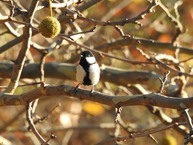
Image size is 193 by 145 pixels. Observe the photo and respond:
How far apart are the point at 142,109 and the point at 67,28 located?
299 centimetres

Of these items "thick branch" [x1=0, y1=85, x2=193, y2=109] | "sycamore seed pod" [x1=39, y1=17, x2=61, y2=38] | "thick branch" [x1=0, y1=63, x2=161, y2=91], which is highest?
"sycamore seed pod" [x1=39, y1=17, x2=61, y2=38]

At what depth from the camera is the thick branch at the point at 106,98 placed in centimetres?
261

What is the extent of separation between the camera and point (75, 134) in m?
8.09

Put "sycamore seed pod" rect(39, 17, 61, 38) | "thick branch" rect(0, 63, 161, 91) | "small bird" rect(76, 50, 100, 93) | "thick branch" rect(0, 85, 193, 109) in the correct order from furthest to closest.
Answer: "thick branch" rect(0, 63, 161, 91) < "small bird" rect(76, 50, 100, 93) < "sycamore seed pod" rect(39, 17, 61, 38) < "thick branch" rect(0, 85, 193, 109)

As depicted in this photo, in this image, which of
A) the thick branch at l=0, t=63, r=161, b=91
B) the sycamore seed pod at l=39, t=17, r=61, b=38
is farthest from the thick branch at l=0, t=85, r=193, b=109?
the thick branch at l=0, t=63, r=161, b=91

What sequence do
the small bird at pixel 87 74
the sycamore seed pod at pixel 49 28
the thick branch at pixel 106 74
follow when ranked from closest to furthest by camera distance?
1. the sycamore seed pod at pixel 49 28
2. the small bird at pixel 87 74
3. the thick branch at pixel 106 74

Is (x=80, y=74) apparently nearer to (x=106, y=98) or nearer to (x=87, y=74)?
(x=87, y=74)

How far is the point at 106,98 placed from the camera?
108 inches

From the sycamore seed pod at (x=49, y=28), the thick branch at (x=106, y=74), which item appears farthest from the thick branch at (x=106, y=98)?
the thick branch at (x=106, y=74)

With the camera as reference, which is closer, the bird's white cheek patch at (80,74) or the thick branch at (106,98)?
the thick branch at (106,98)

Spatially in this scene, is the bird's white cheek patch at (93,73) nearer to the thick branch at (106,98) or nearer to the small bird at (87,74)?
the small bird at (87,74)

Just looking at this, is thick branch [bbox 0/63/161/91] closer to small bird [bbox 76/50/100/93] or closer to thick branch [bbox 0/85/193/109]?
small bird [bbox 76/50/100/93]

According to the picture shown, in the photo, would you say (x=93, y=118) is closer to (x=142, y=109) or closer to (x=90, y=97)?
(x=142, y=109)

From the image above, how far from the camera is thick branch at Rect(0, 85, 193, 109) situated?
2613 millimetres
